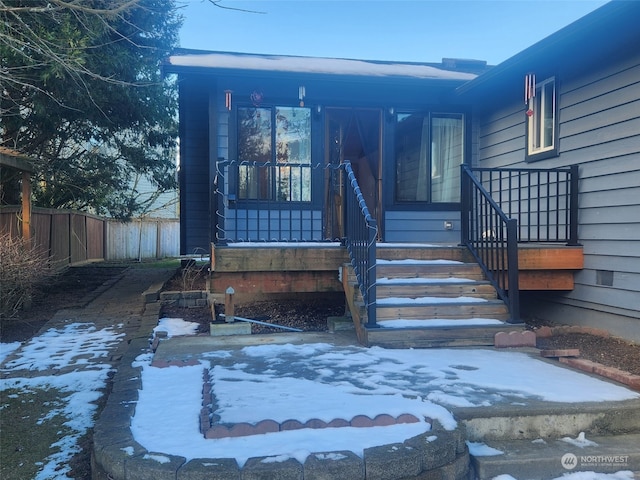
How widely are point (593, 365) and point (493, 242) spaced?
5.45 feet


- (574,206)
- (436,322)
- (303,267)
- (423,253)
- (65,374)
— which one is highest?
(574,206)

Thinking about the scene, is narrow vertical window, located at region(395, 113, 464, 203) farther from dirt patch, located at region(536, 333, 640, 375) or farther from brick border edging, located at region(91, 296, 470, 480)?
brick border edging, located at region(91, 296, 470, 480)

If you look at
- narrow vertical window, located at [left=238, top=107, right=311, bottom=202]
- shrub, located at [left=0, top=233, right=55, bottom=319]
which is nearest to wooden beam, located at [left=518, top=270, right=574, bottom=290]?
narrow vertical window, located at [left=238, top=107, right=311, bottom=202]

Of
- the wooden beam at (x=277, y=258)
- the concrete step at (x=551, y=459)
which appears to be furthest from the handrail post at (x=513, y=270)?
the concrete step at (x=551, y=459)

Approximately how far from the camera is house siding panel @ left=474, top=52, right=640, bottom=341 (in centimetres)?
465

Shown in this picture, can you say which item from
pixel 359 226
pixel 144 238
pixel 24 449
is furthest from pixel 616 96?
pixel 144 238

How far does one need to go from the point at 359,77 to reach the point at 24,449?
5.51m

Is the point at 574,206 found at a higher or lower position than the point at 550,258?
higher

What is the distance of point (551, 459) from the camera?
8.20 feet

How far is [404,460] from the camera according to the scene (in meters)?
2.13

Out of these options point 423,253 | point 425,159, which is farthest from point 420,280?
point 425,159

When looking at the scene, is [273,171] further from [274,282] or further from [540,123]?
[540,123]

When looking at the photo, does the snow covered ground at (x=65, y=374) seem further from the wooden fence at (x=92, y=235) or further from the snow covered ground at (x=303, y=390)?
the wooden fence at (x=92, y=235)

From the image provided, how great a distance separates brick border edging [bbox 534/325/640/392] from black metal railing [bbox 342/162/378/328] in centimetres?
162
